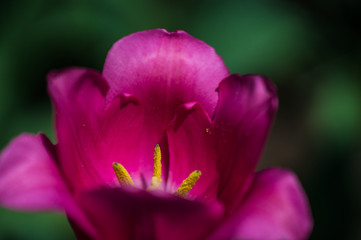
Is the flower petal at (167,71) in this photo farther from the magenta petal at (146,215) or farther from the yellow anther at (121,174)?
the magenta petal at (146,215)

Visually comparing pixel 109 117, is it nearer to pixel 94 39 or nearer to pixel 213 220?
pixel 213 220

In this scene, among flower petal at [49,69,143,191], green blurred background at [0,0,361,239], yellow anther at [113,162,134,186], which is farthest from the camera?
green blurred background at [0,0,361,239]

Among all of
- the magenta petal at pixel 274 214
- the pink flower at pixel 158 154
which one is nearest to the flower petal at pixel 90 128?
the pink flower at pixel 158 154

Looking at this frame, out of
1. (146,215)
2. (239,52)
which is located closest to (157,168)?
(146,215)

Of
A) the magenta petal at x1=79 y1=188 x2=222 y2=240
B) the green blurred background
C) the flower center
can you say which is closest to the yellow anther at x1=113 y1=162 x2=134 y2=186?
the flower center

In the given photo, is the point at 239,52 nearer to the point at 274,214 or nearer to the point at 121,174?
the point at 121,174

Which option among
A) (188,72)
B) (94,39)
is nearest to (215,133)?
(188,72)

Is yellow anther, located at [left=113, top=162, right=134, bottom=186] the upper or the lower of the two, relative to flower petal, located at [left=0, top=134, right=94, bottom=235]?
lower

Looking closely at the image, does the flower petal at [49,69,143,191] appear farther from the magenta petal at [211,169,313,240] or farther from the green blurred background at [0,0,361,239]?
the green blurred background at [0,0,361,239]
